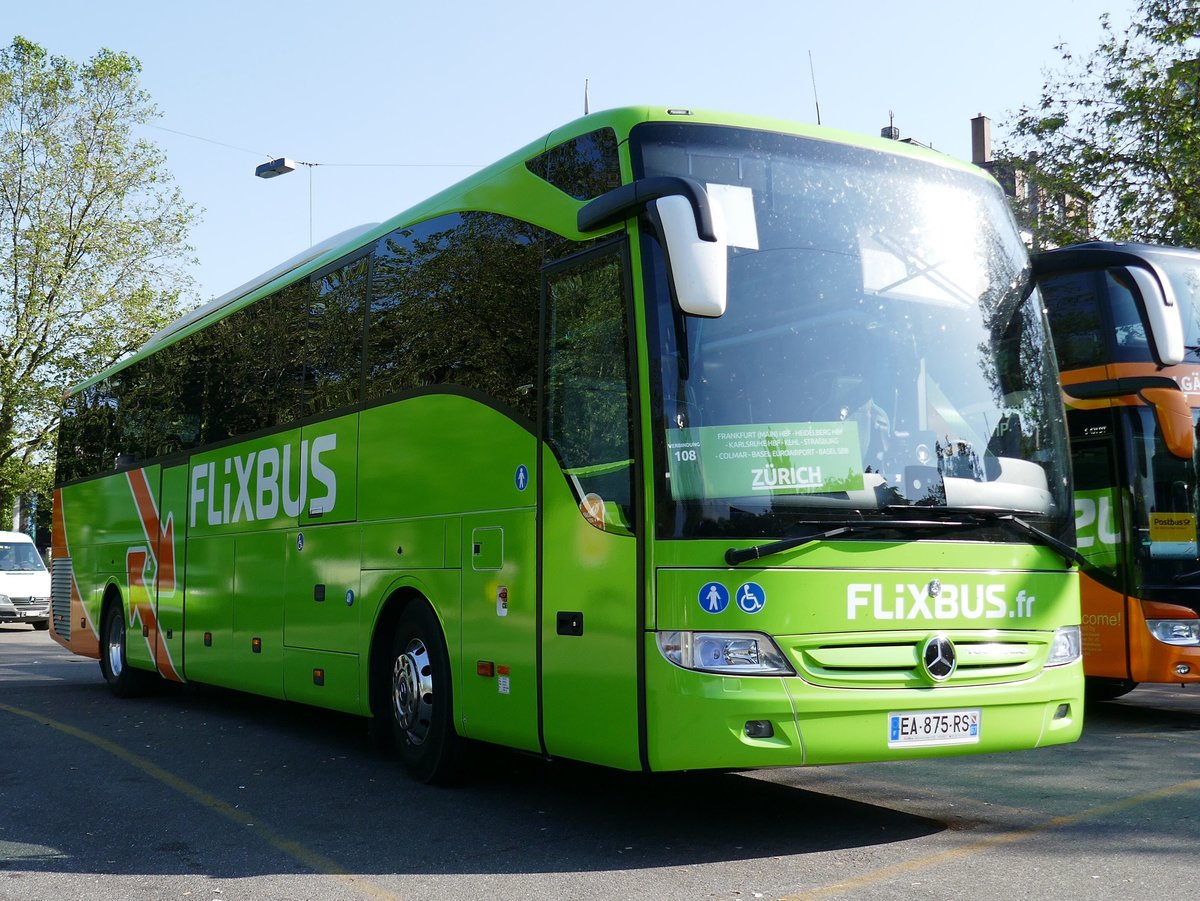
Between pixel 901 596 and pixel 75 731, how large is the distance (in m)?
7.60

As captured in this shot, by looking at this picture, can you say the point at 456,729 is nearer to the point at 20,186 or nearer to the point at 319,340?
the point at 319,340

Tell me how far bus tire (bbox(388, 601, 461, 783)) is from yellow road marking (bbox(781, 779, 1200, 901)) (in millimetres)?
2815

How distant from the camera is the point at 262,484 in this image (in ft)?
35.3

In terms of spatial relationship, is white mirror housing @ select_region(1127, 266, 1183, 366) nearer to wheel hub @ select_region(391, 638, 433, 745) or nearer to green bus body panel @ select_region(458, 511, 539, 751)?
green bus body panel @ select_region(458, 511, 539, 751)

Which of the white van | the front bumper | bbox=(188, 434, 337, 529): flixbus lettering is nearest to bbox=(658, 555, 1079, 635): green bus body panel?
the front bumper

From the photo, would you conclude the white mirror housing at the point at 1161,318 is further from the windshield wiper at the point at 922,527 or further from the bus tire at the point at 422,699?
the bus tire at the point at 422,699

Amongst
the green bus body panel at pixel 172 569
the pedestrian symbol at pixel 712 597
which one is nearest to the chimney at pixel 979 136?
the green bus body panel at pixel 172 569

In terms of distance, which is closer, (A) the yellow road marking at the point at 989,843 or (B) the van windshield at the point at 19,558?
(A) the yellow road marking at the point at 989,843

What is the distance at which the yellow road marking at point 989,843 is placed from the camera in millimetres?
5629

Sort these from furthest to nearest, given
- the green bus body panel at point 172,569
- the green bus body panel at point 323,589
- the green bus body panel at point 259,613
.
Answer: the green bus body panel at point 172,569, the green bus body panel at point 259,613, the green bus body panel at point 323,589

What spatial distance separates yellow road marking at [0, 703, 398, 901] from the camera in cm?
593

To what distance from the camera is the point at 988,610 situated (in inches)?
257

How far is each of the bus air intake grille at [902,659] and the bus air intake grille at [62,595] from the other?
12007mm

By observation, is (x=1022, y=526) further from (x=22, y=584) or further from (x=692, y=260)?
Result: (x=22, y=584)
